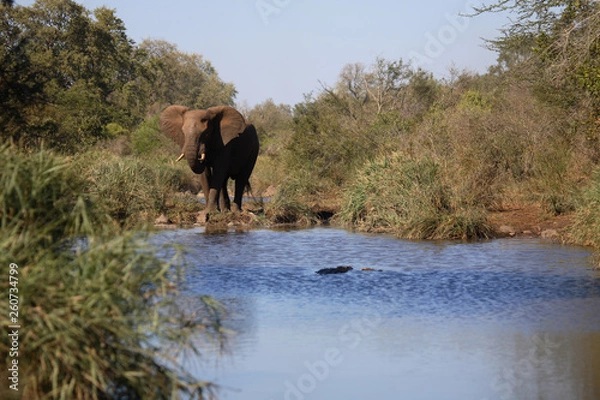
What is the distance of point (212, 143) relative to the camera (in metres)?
21.0

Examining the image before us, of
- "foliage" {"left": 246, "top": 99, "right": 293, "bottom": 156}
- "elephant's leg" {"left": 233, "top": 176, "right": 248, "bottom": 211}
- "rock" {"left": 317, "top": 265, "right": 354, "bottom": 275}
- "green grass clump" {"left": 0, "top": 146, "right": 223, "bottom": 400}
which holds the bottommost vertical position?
"rock" {"left": 317, "top": 265, "right": 354, "bottom": 275}

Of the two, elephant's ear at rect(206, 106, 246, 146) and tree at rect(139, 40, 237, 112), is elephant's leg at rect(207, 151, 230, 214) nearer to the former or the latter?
elephant's ear at rect(206, 106, 246, 146)

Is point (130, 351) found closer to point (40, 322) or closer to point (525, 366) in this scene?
point (40, 322)

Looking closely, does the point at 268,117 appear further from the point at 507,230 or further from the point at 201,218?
the point at 507,230

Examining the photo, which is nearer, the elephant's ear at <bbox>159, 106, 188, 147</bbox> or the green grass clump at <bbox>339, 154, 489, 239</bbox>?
the green grass clump at <bbox>339, 154, 489, 239</bbox>

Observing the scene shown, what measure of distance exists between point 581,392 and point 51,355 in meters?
3.91

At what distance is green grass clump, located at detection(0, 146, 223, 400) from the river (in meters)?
0.85

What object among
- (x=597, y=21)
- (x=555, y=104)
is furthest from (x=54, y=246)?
(x=555, y=104)

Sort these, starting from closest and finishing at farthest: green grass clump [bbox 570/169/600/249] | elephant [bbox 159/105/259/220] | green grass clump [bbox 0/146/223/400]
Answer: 1. green grass clump [bbox 0/146/223/400]
2. green grass clump [bbox 570/169/600/249]
3. elephant [bbox 159/105/259/220]

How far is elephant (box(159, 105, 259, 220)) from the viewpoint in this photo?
20.1m

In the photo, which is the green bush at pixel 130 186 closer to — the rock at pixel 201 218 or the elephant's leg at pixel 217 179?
the rock at pixel 201 218

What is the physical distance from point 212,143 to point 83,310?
16191mm

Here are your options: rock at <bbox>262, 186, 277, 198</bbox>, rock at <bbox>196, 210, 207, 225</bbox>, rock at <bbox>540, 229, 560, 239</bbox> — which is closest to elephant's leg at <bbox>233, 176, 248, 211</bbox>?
rock at <bbox>196, 210, 207, 225</bbox>

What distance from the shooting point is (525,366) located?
7.52 meters
